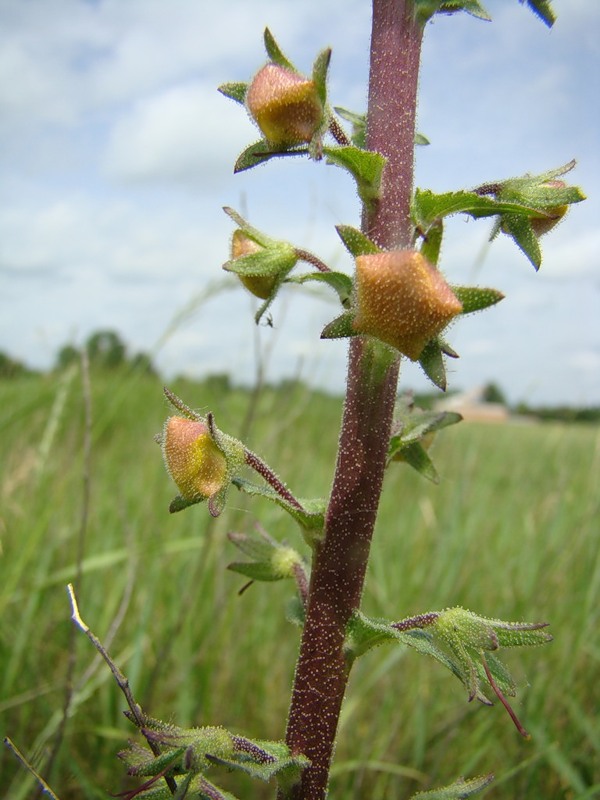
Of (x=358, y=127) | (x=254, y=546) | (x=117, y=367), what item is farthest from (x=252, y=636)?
(x=117, y=367)

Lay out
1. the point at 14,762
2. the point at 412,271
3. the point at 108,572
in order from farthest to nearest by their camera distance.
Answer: the point at 108,572, the point at 14,762, the point at 412,271

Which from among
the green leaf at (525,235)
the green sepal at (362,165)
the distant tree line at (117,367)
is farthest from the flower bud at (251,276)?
the distant tree line at (117,367)

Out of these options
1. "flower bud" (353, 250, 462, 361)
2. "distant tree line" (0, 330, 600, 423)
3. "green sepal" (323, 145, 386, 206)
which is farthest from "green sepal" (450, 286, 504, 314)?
"distant tree line" (0, 330, 600, 423)

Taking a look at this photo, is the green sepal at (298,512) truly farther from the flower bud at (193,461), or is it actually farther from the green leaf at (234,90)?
the green leaf at (234,90)

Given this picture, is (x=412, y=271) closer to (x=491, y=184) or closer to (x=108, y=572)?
(x=491, y=184)

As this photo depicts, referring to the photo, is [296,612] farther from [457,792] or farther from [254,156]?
[254,156]

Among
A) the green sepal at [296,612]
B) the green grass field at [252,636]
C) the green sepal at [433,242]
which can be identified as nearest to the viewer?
the green sepal at [433,242]

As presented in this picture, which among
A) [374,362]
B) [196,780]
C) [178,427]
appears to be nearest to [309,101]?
[374,362]
